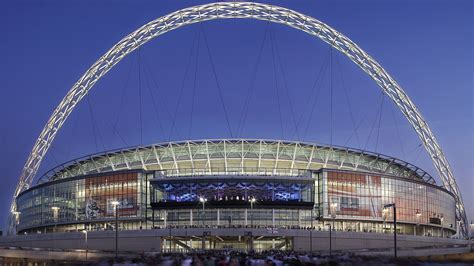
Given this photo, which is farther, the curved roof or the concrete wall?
the curved roof

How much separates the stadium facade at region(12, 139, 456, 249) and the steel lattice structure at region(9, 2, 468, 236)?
8785 mm

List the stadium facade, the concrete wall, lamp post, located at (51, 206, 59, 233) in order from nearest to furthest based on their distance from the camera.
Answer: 1. the concrete wall
2. the stadium facade
3. lamp post, located at (51, 206, 59, 233)

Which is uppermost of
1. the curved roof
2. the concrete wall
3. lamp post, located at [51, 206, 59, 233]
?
the curved roof

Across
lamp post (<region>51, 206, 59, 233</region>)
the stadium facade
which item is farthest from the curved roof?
lamp post (<region>51, 206, 59, 233</region>)

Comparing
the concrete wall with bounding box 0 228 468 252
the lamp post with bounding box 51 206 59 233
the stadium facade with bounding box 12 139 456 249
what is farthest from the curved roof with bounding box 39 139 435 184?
the concrete wall with bounding box 0 228 468 252

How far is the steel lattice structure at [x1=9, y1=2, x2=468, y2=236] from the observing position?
111m

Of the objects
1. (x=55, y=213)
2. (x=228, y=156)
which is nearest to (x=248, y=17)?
(x=228, y=156)

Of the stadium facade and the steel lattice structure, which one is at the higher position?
the steel lattice structure

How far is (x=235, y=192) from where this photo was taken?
11488 centimetres

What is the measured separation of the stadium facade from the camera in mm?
114938

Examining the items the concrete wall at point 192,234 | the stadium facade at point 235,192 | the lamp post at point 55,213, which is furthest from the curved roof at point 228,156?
the concrete wall at point 192,234

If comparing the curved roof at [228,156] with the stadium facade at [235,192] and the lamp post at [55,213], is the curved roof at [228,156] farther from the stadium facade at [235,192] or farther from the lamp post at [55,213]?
the lamp post at [55,213]

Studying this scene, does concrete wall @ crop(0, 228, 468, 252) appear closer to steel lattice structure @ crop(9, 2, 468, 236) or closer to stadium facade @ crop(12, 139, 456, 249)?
stadium facade @ crop(12, 139, 456, 249)

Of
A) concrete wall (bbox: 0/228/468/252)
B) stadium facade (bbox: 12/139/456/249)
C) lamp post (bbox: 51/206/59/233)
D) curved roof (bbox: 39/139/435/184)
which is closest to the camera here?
concrete wall (bbox: 0/228/468/252)
